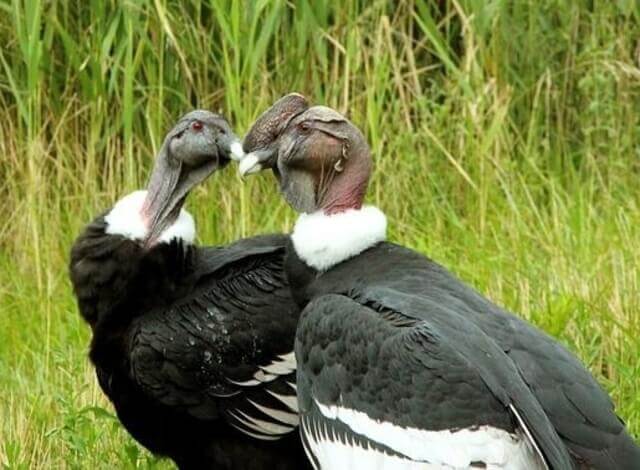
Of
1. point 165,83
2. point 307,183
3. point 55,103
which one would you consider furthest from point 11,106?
point 307,183

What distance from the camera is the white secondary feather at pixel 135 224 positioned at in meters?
5.78

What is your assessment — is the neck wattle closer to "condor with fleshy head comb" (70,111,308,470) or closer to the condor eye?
the condor eye

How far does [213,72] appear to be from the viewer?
7.68 metres

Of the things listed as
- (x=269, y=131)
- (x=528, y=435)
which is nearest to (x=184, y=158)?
(x=269, y=131)

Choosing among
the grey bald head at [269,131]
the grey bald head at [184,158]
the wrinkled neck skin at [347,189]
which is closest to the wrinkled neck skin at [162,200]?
the grey bald head at [184,158]

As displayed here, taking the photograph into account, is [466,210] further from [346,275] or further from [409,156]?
[346,275]

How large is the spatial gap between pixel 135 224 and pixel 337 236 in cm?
80

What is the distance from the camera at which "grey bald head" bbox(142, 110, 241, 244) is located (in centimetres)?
590

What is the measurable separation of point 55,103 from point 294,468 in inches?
104

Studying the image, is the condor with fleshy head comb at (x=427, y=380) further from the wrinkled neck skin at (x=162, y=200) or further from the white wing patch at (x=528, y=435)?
the wrinkled neck skin at (x=162, y=200)

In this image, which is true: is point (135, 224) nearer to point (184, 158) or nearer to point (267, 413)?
point (184, 158)

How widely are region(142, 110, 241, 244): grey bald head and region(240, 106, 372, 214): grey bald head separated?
41cm

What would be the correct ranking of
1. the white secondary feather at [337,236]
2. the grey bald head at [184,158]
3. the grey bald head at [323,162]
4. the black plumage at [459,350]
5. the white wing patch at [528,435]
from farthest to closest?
the grey bald head at [184,158] < the grey bald head at [323,162] < the white secondary feather at [337,236] < the black plumage at [459,350] < the white wing patch at [528,435]

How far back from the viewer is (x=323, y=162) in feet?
18.0
